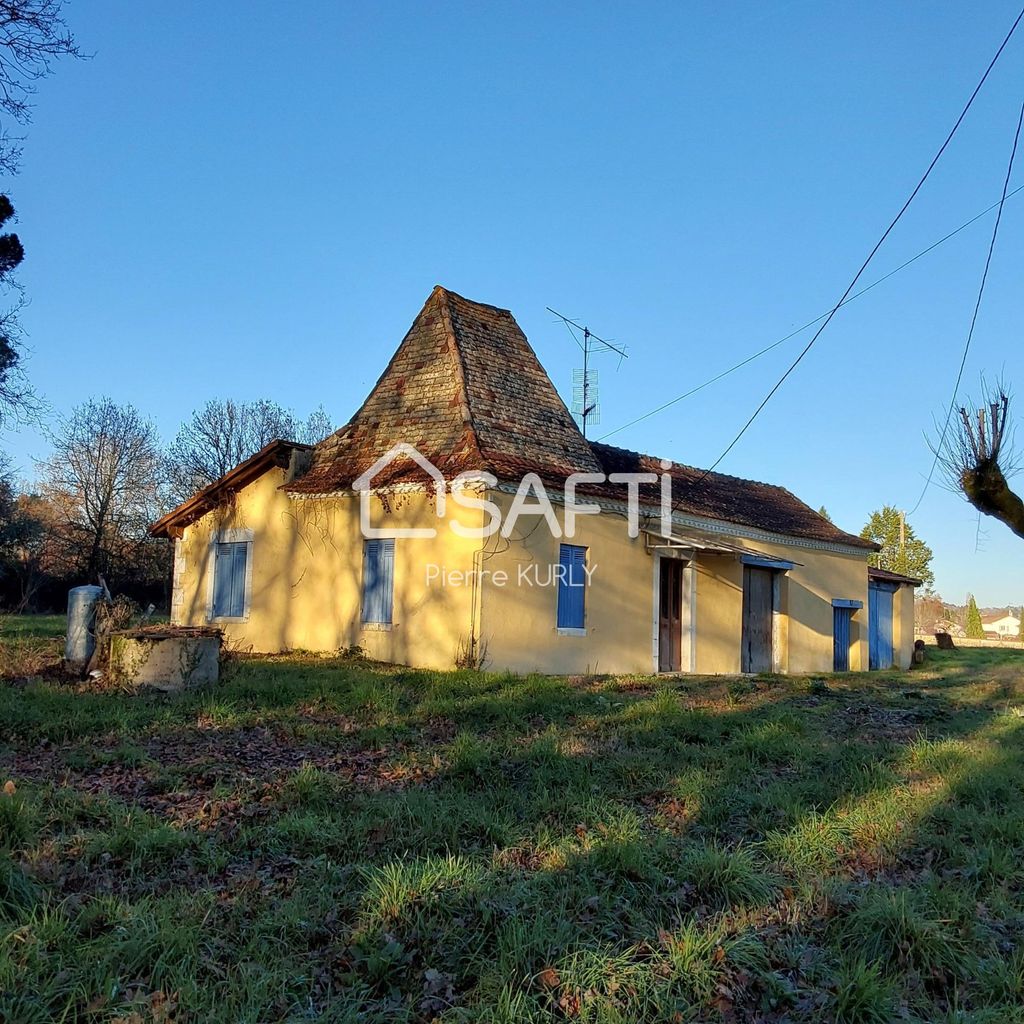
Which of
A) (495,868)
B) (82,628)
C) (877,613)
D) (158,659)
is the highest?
(877,613)

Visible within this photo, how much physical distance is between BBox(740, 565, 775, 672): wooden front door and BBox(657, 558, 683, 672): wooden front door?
2.46m

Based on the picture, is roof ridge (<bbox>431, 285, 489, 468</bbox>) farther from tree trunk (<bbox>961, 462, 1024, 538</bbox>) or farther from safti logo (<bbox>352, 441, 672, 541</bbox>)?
tree trunk (<bbox>961, 462, 1024, 538</bbox>)

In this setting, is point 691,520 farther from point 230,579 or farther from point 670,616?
point 230,579

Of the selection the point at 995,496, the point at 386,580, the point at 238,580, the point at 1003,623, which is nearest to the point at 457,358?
the point at 386,580

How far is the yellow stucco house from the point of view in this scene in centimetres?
1323

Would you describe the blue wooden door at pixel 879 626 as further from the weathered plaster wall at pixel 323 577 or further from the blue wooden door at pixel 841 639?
the weathered plaster wall at pixel 323 577

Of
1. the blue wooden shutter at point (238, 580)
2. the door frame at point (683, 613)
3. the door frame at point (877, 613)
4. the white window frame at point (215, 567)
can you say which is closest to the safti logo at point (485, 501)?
the door frame at point (683, 613)

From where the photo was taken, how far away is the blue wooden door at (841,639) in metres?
21.8

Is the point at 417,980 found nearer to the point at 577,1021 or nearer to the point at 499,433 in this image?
the point at 577,1021

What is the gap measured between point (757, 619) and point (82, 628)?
13.9 m

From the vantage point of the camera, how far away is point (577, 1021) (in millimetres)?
3570

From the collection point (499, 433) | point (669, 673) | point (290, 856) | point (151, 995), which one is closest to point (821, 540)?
point (669, 673)

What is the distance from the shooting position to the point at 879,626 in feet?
78.6

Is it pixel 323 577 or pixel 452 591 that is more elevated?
pixel 323 577
